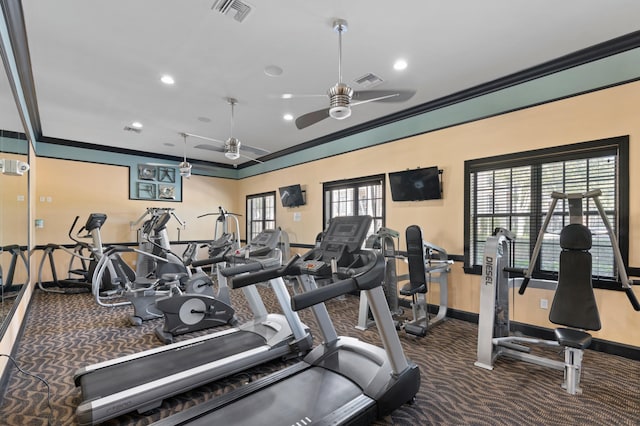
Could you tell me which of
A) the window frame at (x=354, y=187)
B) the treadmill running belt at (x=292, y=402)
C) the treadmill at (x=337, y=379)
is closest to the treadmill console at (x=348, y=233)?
the treadmill at (x=337, y=379)

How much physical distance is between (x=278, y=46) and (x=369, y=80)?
1.27m

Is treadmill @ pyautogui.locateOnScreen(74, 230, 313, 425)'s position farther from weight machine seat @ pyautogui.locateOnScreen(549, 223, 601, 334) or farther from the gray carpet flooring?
weight machine seat @ pyautogui.locateOnScreen(549, 223, 601, 334)

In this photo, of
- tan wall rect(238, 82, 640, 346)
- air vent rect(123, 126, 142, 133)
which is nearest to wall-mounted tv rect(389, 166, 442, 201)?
tan wall rect(238, 82, 640, 346)

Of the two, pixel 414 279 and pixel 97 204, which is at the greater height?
pixel 97 204

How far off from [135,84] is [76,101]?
1323mm

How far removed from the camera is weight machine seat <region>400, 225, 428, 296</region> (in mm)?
3799

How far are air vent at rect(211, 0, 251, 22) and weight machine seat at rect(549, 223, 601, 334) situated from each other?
3.47 m

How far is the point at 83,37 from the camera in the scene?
3064mm

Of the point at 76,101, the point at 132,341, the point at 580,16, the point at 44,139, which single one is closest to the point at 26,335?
the point at 132,341

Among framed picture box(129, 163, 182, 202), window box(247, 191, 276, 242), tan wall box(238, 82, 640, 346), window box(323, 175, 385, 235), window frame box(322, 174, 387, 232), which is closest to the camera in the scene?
tan wall box(238, 82, 640, 346)

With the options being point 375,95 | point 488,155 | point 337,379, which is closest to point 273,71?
point 375,95

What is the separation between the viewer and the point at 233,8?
A: 2.65m

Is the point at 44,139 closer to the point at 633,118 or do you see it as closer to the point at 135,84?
the point at 135,84

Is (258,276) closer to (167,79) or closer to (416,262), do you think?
(416,262)
